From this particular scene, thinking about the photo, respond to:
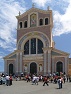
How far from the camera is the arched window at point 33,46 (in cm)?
4862

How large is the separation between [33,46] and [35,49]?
85cm

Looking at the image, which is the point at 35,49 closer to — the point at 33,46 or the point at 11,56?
the point at 33,46

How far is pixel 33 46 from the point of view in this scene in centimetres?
4925

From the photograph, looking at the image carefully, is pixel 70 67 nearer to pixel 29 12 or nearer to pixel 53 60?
pixel 53 60

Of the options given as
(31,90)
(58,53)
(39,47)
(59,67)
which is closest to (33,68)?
(39,47)

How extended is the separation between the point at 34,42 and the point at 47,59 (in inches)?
205

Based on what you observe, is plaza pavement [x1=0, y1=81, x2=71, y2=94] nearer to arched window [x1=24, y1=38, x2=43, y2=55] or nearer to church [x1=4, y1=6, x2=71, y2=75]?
church [x1=4, y1=6, x2=71, y2=75]

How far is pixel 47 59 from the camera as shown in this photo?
46.5m

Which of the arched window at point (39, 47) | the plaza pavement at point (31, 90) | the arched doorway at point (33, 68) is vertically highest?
the arched window at point (39, 47)

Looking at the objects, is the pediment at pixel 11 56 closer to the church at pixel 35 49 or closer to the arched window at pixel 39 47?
the church at pixel 35 49

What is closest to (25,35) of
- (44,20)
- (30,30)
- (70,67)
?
(30,30)

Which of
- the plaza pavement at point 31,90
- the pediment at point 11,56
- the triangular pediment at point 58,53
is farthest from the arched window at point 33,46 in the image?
the plaza pavement at point 31,90

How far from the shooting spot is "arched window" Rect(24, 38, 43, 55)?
48625mm

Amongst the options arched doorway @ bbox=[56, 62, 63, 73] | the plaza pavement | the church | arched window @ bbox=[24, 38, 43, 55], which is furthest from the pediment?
the plaza pavement
